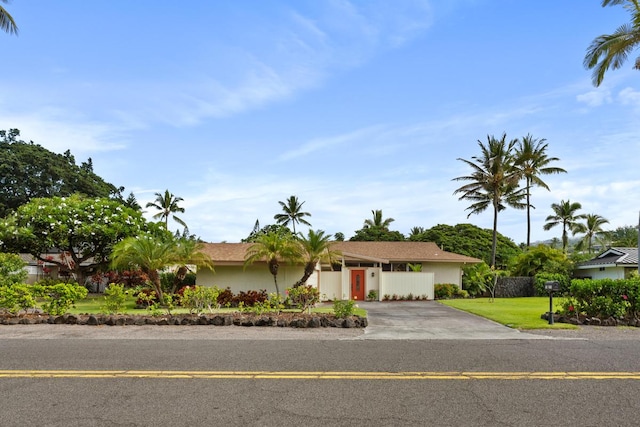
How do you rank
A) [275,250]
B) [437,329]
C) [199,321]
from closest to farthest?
[437,329] → [199,321] → [275,250]

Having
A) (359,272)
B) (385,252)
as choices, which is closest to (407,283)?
(359,272)

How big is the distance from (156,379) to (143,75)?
1199 centimetres

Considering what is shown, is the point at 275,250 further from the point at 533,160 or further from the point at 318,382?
the point at 533,160

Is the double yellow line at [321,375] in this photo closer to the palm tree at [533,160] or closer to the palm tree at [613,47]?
the palm tree at [613,47]

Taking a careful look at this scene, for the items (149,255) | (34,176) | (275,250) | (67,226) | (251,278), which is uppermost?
(34,176)

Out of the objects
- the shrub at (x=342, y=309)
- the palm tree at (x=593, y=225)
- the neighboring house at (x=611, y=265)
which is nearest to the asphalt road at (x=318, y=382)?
the shrub at (x=342, y=309)

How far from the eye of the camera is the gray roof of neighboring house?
2919cm

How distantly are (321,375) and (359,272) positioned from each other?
22.4 metres

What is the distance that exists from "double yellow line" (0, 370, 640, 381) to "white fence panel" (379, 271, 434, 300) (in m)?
22.2

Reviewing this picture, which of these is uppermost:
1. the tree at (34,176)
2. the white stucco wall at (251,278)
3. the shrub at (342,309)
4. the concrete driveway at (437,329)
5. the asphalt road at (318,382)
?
the tree at (34,176)

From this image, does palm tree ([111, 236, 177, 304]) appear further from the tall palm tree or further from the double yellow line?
the tall palm tree

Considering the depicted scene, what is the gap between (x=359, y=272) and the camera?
2952 centimetres

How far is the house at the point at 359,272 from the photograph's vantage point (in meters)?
24.0

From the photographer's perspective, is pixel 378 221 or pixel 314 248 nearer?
pixel 314 248
